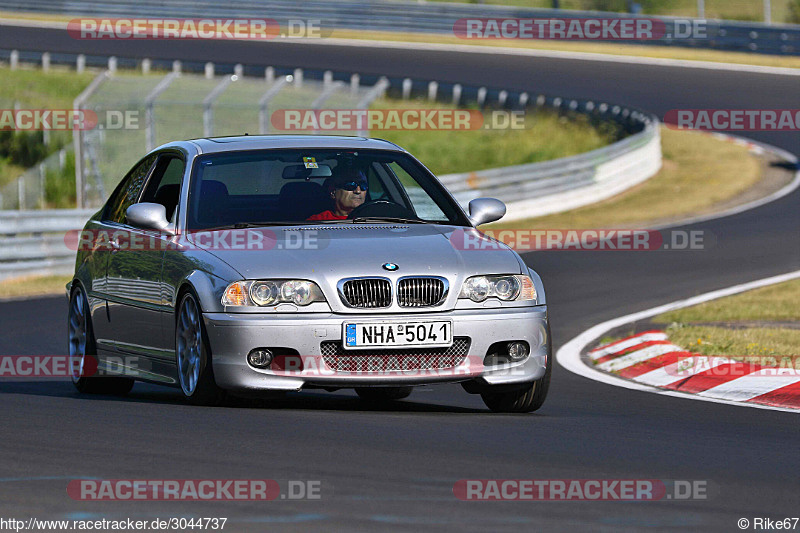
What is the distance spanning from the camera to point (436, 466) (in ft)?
20.1

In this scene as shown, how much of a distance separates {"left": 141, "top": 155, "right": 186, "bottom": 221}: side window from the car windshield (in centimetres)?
30

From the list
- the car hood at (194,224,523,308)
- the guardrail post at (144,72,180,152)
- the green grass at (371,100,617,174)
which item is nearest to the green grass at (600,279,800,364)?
the car hood at (194,224,523,308)

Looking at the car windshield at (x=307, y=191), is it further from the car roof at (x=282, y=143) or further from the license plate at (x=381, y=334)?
the license plate at (x=381, y=334)

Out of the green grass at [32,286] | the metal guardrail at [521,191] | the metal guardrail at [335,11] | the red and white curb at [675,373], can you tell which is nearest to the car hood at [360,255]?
the red and white curb at [675,373]

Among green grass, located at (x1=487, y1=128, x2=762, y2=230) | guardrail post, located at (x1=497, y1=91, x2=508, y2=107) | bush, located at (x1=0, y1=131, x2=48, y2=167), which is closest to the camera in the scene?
green grass, located at (x1=487, y1=128, x2=762, y2=230)

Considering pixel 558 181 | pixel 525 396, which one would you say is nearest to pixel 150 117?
pixel 558 181

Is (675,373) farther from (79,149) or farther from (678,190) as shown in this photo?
(678,190)

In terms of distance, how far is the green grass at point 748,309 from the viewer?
13.5 m

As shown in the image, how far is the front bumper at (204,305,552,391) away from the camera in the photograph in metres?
7.64

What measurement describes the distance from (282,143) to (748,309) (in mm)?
6430

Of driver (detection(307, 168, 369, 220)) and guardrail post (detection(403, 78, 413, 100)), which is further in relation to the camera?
guardrail post (detection(403, 78, 413, 100))

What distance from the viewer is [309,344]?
763 cm

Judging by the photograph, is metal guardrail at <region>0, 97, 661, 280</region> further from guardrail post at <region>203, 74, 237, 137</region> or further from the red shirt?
the red shirt

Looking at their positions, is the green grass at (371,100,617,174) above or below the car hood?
below
